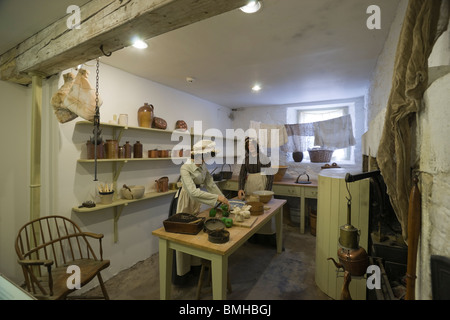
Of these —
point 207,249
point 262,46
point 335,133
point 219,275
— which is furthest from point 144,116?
point 335,133

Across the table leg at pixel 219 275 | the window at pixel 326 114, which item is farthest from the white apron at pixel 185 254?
the window at pixel 326 114

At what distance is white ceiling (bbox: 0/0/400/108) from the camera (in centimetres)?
147

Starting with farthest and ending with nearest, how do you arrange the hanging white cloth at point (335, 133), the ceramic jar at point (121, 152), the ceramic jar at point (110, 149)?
the hanging white cloth at point (335, 133) < the ceramic jar at point (121, 152) < the ceramic jar at point (110, 149)

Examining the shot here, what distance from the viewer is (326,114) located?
442cm

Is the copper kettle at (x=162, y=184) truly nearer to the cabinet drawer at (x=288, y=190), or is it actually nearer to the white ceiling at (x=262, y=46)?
the white ceiling at (x=262, y=46)

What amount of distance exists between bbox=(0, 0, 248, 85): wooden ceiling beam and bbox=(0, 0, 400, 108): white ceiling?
0.37 ft

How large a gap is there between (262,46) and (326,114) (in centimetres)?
303

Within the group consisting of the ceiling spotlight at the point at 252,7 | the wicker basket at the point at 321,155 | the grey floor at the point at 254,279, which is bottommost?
the grey floor at the point at 254,279

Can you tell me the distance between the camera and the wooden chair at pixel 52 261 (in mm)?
1435

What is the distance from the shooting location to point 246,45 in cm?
199

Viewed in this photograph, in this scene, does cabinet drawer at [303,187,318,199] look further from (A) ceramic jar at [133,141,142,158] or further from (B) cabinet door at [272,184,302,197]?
(A) ceramic jar at [133,141,142,158]

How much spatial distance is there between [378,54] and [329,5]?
1150 millimetres

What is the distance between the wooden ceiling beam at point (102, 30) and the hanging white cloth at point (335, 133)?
3421 millimetres
